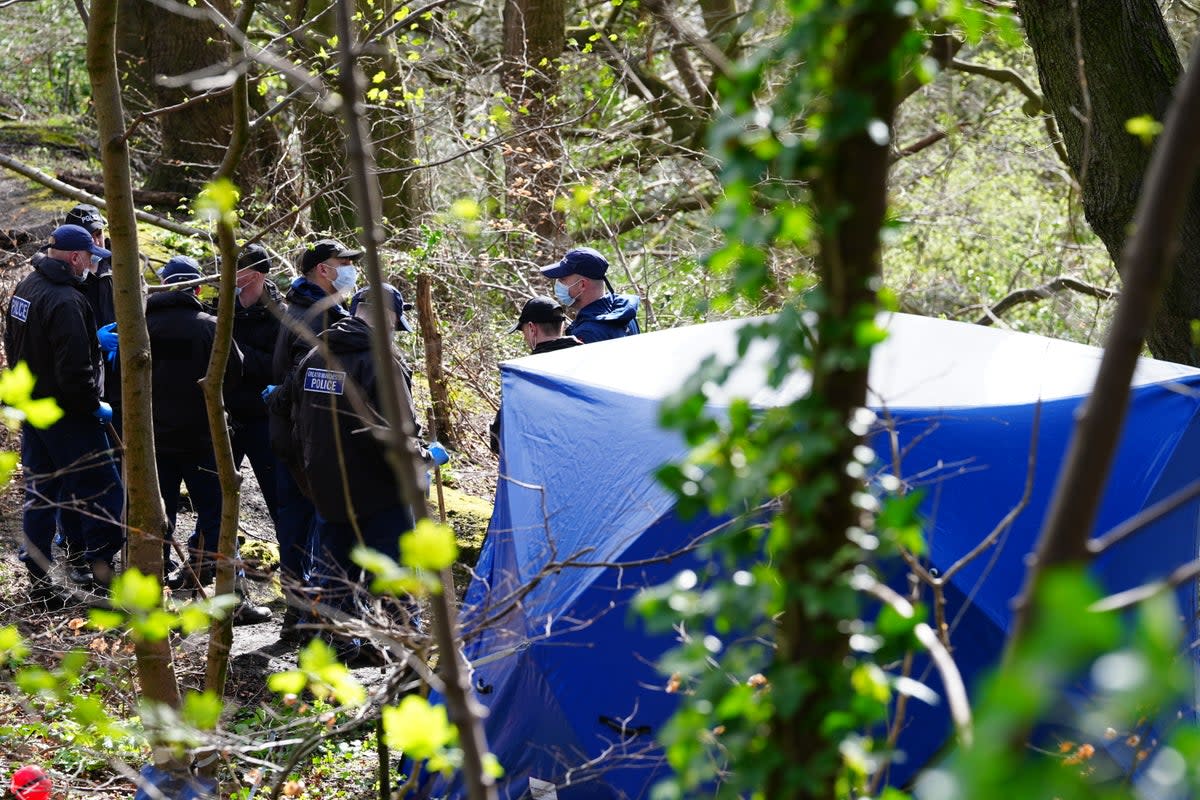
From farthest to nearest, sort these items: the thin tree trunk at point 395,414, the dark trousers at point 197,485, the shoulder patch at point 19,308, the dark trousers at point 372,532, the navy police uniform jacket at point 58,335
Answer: the dark trousers at point 197,485, the shoulder patch at point 19,308, the navy police uniform jacket at point 58,335, the dark trousers at point 372,532, the thin tree trunk at point 395,414

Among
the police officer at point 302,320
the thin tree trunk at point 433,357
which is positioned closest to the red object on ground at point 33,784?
the police officer at point 302,320

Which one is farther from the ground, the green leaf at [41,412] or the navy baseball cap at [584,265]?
the green leaf at [41,412]

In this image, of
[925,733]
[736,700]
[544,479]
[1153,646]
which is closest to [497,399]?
[544,479]

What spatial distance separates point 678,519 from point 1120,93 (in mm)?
2930

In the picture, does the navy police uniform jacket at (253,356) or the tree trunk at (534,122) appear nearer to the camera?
the navy police uniform jacket at (253,356)

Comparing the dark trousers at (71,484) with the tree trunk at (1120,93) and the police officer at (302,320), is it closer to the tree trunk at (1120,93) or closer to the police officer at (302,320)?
the police officer at (302,320)

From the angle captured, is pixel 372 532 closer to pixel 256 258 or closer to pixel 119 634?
pixel 119 634

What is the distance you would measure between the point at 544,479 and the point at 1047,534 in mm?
3137

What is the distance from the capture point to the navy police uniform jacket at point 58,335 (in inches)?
227

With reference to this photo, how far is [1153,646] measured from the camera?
70 centimetres

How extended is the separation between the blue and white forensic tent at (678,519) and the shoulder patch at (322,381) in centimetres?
116

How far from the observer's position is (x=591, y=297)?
19.8 feet

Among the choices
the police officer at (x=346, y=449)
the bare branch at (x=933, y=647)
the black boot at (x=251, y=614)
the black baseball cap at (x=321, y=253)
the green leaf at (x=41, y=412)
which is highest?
the green leaf at (x=41, y=412)

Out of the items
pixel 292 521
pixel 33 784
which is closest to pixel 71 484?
pixel 292 521
